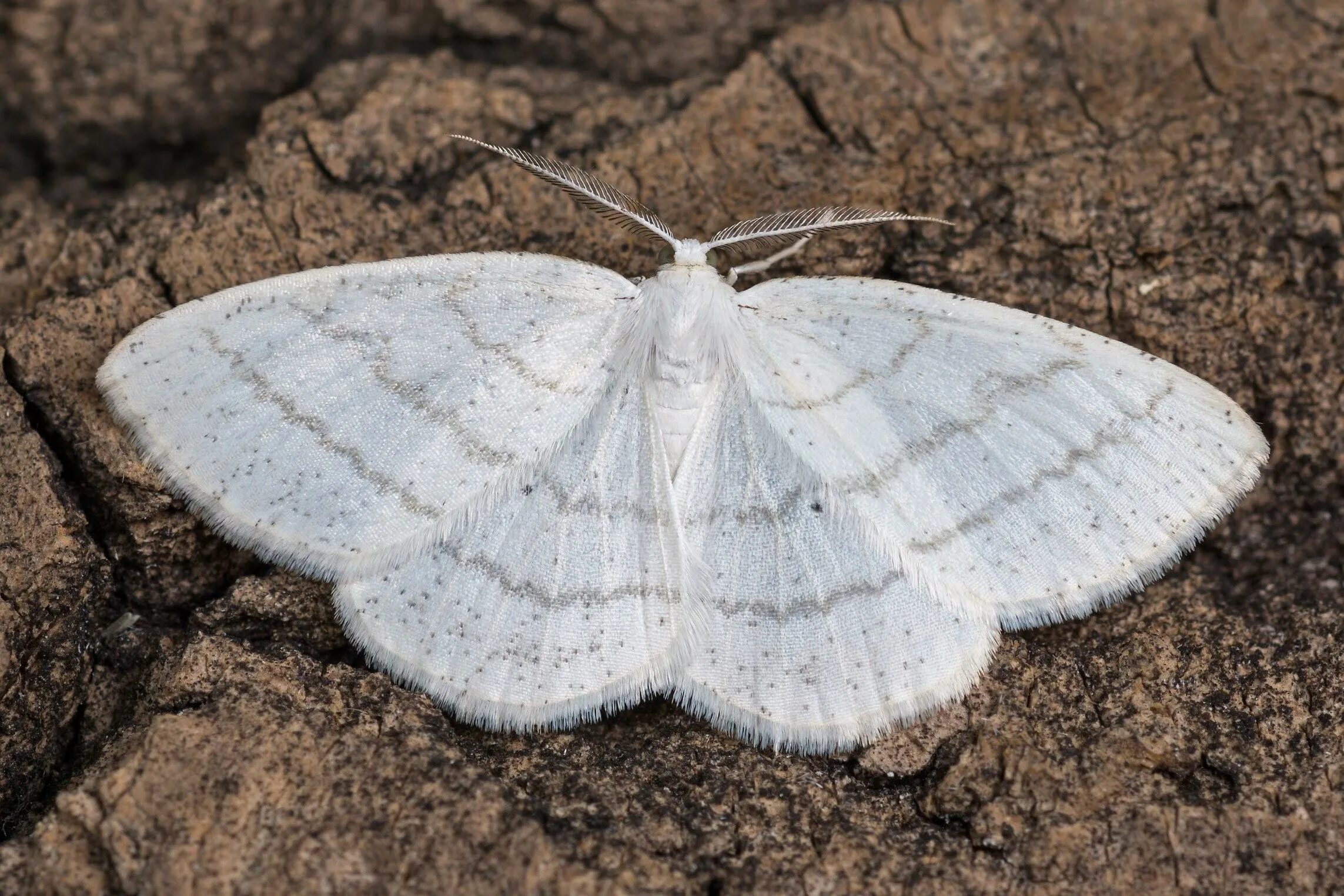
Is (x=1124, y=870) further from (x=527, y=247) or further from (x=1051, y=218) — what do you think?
(x=527, y=247)

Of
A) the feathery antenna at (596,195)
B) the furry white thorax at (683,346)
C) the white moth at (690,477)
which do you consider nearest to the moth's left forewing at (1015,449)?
the white moth at (690,477)

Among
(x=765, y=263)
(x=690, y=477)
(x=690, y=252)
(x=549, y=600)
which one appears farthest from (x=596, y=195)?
(x=549, y=600)

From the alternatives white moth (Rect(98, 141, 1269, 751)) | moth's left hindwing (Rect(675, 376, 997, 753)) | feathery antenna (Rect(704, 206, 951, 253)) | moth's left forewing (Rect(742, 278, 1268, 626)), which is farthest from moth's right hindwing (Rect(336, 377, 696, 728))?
feathery antenna (Rect(704, 206, 951, 253))

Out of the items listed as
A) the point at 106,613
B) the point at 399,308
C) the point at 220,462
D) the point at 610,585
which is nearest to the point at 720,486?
the point at 610,585

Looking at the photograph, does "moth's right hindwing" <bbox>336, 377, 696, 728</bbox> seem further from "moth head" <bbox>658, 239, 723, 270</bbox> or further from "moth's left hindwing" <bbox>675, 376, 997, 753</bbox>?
"moth head" <bbox>658, 239, 723, 270</bbox>

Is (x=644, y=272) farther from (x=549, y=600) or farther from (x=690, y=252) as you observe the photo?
(x=549, y=600)

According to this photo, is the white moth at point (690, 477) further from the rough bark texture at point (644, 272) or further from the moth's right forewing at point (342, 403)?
the rough bark texture at point (644, 272)

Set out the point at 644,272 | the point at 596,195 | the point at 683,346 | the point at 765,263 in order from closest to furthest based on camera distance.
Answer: the point at 683,346, the point at 596,195, the point at 765,263, the point at 644,272
